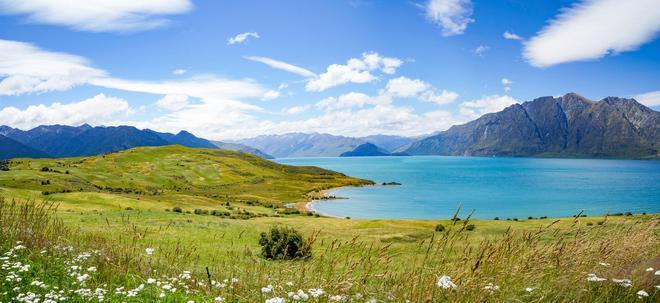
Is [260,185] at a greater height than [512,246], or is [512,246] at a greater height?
[512,246]

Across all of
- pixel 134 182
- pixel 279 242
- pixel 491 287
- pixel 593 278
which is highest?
pixel 593 278

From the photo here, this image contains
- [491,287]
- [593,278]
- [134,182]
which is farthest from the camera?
[134,182]

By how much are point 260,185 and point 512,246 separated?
7659 inches

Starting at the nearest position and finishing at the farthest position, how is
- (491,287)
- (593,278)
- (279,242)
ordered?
(491,287) < (593,278) < (279,242)

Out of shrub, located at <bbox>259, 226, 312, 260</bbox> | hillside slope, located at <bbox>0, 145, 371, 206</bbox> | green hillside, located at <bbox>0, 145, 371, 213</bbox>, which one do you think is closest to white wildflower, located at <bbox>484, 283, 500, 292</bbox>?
shrub, located at <bbox>259, 226, 312, 260</bbox>

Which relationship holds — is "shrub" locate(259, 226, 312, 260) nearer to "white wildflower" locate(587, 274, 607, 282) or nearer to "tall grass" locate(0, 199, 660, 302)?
"tall grass" locate(0, 199, 660, 302)

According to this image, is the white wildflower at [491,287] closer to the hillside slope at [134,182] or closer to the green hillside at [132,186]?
the green hillside at [132,186]

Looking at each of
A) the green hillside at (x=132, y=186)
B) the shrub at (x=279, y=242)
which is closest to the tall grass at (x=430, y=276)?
the shrub at (x=279, y=242)

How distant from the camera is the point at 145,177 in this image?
175 metres

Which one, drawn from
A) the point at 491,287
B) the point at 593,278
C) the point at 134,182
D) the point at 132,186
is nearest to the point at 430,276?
the point at 491,287

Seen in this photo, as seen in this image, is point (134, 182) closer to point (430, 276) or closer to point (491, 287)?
point (430, 276)

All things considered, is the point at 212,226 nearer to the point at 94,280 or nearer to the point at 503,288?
the point at 94,280

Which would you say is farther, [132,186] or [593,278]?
[132,186]

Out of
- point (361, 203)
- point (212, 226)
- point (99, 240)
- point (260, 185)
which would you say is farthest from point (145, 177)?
point (99, 240)
